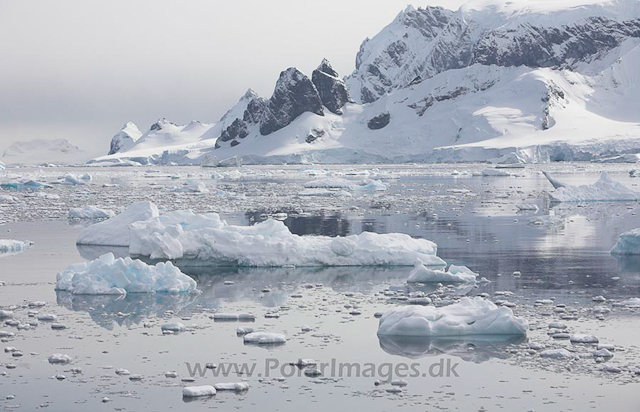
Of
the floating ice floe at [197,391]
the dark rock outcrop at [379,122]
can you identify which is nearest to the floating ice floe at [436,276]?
the floating ice floe at [197,391]

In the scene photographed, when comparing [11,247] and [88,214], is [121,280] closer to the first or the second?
[11,247]

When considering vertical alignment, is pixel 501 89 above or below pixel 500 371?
above

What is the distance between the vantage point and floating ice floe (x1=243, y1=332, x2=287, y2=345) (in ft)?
37.6

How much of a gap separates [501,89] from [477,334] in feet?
526

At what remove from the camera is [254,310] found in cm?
1364

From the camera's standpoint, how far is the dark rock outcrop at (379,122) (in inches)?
6639

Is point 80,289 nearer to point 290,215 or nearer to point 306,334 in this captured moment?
point 306,334

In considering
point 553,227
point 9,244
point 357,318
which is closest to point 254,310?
point 357,318

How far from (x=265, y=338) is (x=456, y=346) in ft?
8.11

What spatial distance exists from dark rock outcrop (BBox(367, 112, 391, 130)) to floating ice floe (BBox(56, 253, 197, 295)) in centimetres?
15429

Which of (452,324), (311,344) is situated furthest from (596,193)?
(311,344)

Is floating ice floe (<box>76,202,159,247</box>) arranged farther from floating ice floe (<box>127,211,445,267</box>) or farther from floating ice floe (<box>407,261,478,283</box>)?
floating ice floe (<box>407,261,478,283</box>)

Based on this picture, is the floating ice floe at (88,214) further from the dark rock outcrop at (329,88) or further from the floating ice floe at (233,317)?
the dark rock outcrop at (329,88)

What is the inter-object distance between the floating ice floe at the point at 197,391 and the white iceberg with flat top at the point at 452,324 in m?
3.25
